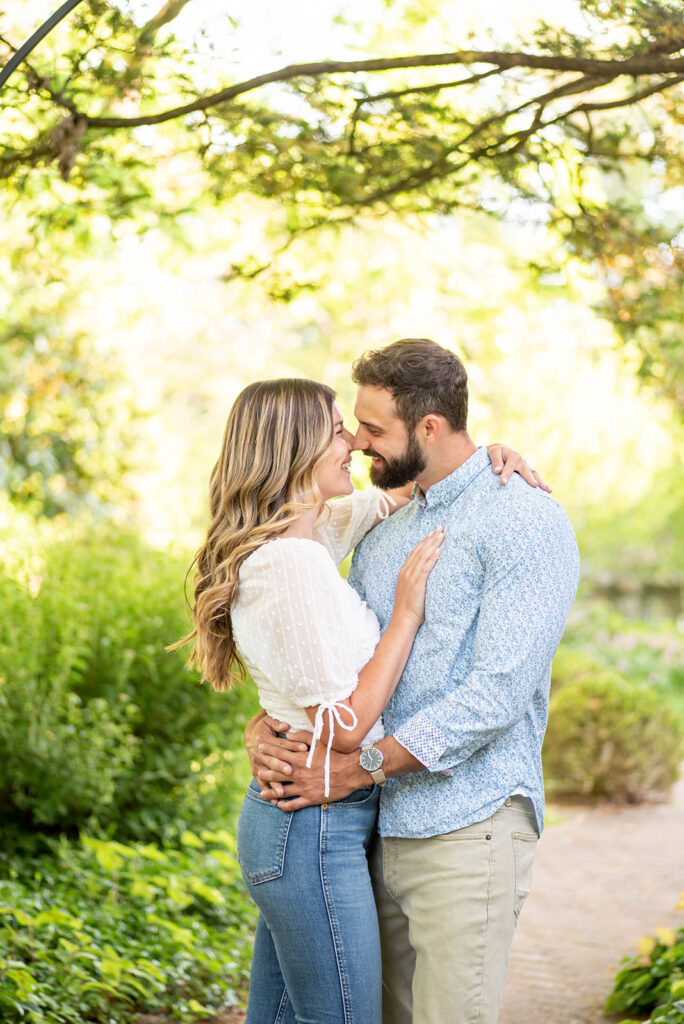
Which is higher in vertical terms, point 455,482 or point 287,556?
point 455,482

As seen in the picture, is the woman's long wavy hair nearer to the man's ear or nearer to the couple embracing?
the couple embracing

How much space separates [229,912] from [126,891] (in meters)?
0.51

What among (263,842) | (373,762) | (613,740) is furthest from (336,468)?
(613,740)

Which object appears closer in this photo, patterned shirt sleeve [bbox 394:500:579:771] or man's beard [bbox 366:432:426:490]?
patterned shirt sleeve [bbox 394:500:579:771]

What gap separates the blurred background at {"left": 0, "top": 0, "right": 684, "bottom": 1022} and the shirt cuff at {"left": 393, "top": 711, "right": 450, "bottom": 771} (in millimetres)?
1629

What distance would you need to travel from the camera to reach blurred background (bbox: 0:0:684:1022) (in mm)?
3289

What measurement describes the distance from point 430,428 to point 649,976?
7.86ft

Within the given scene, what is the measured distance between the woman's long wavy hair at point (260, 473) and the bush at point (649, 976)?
2210mm

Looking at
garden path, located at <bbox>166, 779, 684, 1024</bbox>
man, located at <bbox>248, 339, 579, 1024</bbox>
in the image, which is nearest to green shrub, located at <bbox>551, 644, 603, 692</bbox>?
garden path, located at <bbox>166, 779, 684, 1024</bbox>

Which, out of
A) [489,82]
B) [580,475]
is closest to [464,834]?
[489,82]

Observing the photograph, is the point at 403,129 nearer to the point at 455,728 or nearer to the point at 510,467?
the point at 510,467

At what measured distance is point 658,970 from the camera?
3.76 meters

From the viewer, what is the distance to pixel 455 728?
2.21 m

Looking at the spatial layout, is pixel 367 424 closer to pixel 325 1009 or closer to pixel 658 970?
pixel 325 1009
